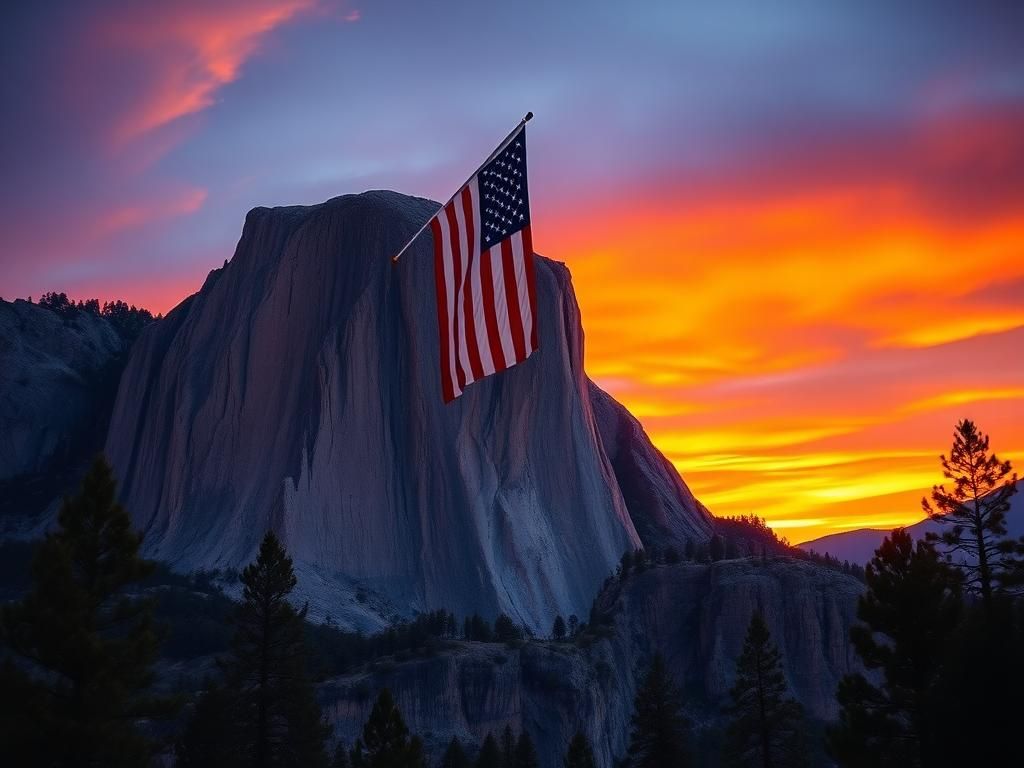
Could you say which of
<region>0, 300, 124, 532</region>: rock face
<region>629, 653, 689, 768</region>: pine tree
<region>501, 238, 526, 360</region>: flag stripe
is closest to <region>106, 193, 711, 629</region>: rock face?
<region>0, 300, 124, 532</region>: rock face

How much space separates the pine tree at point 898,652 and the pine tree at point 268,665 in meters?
15.1

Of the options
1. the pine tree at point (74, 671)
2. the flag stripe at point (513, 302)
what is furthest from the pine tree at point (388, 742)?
the flag stripe at point (513, 302)

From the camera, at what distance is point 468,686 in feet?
227

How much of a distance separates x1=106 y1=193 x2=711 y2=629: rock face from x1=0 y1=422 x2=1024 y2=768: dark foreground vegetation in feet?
152

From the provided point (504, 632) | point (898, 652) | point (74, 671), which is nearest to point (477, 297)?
point (74, 671)

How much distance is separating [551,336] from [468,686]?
49652 mm

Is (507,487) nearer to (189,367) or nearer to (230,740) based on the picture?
(189,367)

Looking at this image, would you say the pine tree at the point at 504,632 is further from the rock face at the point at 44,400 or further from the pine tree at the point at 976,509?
the rock face at the point at 44,400

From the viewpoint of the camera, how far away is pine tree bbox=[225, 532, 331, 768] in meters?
40.1

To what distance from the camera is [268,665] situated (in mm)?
40406

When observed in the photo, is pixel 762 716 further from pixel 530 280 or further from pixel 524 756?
pixel 530 280

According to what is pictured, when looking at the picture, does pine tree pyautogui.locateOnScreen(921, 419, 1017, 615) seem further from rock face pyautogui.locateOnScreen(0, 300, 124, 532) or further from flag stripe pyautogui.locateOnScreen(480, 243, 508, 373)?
rock face pyautogui.locateOnScreen(0, 300, 124, 532)

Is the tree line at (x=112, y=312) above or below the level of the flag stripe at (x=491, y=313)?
above

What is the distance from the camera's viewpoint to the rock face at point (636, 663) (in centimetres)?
6788
